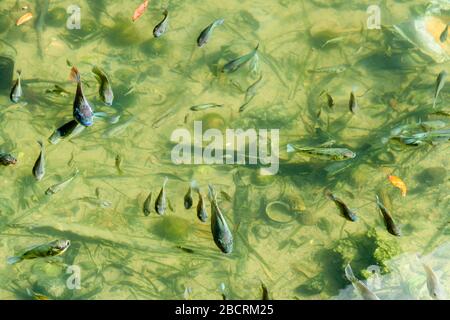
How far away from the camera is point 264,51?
19.7ft

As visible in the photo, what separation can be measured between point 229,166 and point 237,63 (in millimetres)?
1244

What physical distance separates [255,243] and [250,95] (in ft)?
6.06

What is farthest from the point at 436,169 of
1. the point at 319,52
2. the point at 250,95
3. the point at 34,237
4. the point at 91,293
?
the point at 34,237

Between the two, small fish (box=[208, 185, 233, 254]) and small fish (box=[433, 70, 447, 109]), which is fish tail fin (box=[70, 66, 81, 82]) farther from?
small fish (box=[433, 70, 447, 109])

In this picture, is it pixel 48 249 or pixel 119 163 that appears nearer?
pixel 48 249

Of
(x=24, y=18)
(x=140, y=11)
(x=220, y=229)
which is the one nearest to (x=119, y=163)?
(x=220, y=229)

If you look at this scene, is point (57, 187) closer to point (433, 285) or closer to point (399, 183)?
point (399, 183)

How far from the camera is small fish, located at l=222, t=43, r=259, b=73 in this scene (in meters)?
5.45

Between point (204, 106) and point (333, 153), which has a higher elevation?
point (204, 106)

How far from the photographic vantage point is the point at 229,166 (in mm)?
5680

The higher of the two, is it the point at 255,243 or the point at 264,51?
the point at 264,51

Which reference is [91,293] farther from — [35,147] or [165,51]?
[165,51]

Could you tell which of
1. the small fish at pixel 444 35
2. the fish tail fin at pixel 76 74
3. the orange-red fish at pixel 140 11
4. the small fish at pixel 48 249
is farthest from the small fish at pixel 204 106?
the small fish at pixel 444 35

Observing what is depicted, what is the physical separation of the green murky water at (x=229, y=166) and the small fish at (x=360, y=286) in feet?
0.58
